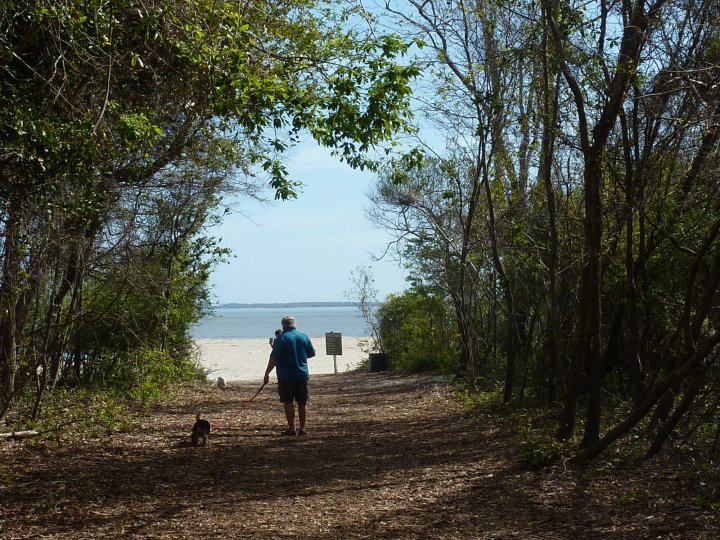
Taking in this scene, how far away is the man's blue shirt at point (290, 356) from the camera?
12141 millimetres

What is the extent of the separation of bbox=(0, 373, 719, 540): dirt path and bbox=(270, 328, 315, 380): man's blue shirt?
884 millimetres

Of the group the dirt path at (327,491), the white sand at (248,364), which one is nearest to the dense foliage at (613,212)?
the dirt path at (327,491)

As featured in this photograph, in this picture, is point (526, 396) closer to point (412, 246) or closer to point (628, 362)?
point (628, 362)

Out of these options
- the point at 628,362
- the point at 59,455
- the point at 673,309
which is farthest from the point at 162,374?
the point at 673,309

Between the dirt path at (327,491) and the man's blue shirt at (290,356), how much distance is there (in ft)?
2.90

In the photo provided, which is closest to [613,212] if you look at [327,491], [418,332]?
[327,491]

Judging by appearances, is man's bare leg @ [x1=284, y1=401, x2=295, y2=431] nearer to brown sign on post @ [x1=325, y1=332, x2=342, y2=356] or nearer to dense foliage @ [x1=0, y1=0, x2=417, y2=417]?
dense foliage @ [x1=0, y1=0, x2=417, y2=417]

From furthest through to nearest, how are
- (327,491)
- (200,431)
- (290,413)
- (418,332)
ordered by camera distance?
(418,332) → (290,413) → (200,431) → (327,491)

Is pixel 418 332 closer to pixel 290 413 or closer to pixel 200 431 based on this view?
pixel 290 413

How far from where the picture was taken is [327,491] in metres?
8.42

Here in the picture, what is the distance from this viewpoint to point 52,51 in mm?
8445

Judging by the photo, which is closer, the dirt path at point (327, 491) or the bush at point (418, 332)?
the dirt path at point (327, 491)

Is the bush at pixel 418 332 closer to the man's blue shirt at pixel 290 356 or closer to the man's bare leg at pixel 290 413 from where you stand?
the man's bare leg at pixel 290 413

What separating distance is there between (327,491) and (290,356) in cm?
390
